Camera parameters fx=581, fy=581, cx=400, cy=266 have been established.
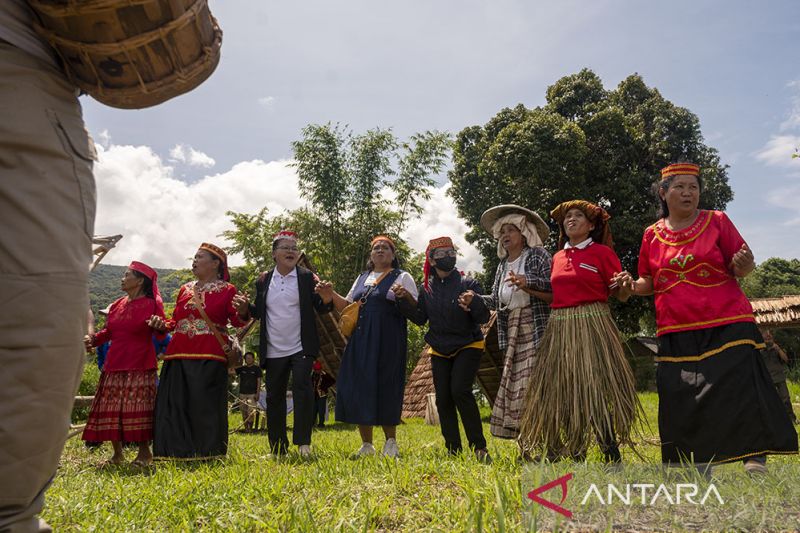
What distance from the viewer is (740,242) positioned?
3672 mm

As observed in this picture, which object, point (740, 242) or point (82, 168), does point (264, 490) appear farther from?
point (740, 242)

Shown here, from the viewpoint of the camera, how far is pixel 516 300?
4.81m

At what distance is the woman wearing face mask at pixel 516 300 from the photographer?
14.7 feet

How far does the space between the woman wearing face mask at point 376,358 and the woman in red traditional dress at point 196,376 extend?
110 centimetres

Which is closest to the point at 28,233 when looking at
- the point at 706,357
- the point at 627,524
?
the point at 627,524

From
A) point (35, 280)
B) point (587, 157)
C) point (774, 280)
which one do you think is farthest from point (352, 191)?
point (774, 280)

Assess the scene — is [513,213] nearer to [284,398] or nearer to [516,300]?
[516,300]

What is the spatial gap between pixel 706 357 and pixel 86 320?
3440 millimetres

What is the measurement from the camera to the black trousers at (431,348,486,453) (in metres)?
4.77

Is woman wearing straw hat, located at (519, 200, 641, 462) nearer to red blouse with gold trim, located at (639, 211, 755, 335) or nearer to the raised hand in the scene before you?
the raised hand

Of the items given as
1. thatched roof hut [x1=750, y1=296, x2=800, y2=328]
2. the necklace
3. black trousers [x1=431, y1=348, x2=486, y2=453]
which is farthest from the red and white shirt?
thatched roof hut [x1=750, y1=296, x2=800, y2=328]

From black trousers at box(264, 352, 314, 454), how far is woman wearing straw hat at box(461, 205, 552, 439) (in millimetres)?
1661

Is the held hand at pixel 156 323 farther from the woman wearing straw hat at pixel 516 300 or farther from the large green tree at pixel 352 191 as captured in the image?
the large green tree at pixel 352 191

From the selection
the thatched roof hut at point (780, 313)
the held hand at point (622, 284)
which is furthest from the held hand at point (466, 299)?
the thatched roof hut at point (780, 313)
